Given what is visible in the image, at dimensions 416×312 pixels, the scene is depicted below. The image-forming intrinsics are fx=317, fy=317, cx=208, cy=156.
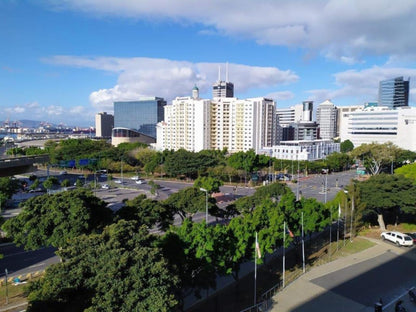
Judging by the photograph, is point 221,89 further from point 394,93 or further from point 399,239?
point 399,239

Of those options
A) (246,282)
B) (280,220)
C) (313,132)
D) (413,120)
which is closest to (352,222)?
(280,220)

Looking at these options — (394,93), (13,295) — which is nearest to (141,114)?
(394,93)

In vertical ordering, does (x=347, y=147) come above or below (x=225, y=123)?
below

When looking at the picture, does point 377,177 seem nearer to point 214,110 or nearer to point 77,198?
point 77,198

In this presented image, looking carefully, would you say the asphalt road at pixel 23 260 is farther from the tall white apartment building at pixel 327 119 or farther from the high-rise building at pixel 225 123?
the tall white apartment building at pixel 327 119

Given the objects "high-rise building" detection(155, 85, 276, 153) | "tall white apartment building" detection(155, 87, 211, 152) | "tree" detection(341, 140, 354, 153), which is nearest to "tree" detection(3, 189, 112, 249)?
"tall white apartment building" detection(155, 87, 211, 152)

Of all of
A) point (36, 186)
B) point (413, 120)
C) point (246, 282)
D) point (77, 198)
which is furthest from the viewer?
point (413, 120)

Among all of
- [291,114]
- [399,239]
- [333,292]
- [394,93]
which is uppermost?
[394,93]
